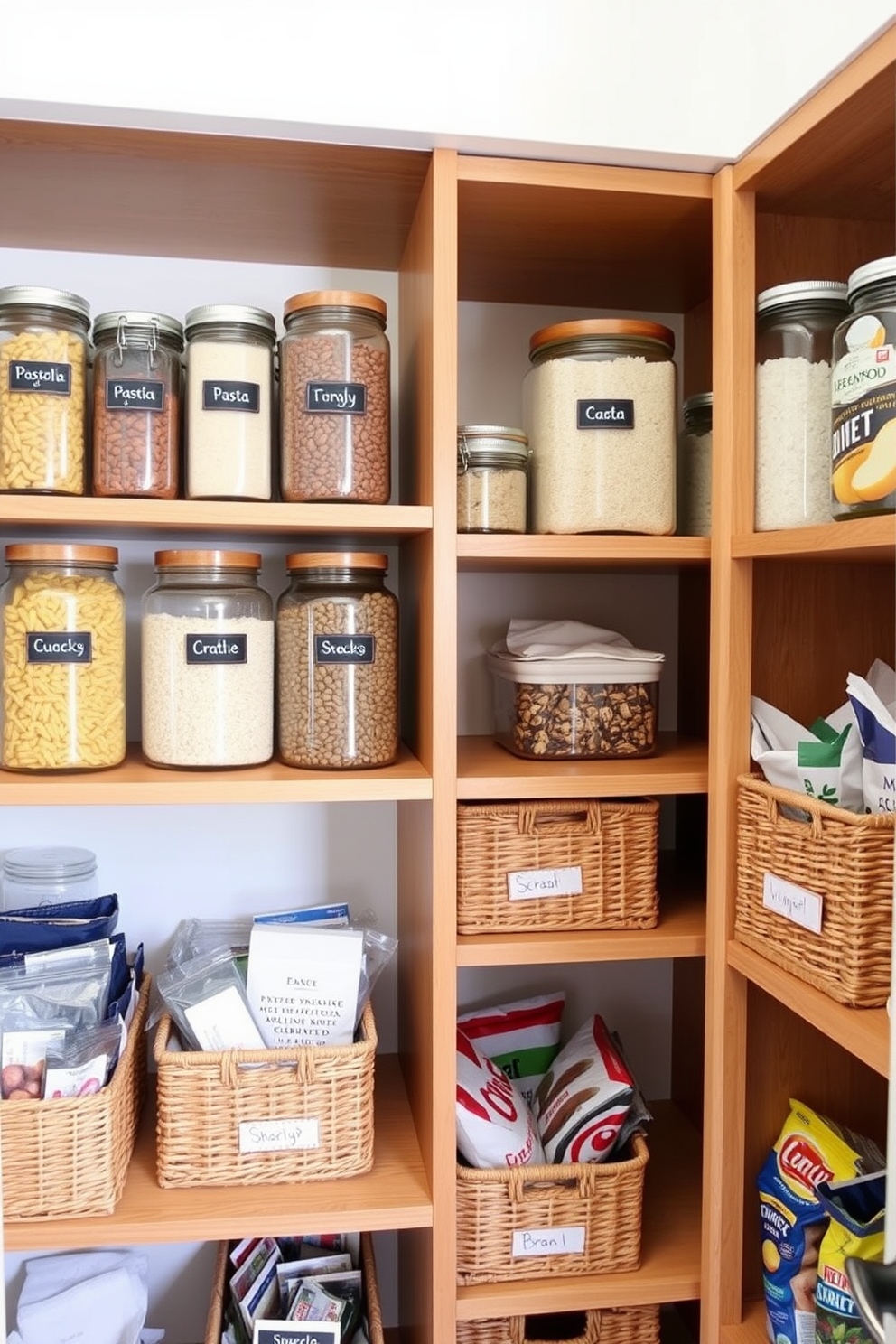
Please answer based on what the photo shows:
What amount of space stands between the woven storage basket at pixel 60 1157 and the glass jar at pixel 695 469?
99cm

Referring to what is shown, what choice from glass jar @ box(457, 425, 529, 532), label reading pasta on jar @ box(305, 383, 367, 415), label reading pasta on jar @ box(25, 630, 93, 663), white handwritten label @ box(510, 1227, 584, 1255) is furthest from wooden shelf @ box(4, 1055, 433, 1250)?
label reading pasta on jar @ box(305, 383, 367, 415)

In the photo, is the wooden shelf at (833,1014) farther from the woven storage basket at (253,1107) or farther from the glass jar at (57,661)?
the glass jar at (57,661)

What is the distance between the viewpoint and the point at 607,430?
4.07 feet

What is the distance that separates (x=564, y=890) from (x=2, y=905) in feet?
2.63

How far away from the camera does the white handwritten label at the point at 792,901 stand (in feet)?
3.37

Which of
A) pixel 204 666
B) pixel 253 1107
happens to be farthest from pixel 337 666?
pixel 253 1107

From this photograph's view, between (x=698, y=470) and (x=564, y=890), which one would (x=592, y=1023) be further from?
(x=698, y=470)

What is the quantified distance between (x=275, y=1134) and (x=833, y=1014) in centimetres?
67

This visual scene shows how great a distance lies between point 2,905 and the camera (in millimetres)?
1497

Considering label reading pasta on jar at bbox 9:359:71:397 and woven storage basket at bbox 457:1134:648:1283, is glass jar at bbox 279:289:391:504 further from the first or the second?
woven storage basket at bbox 457:1134:648:1283

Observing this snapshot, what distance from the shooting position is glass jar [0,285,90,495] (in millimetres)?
1161

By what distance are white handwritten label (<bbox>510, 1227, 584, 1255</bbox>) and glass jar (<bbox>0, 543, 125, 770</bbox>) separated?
2.48 feet

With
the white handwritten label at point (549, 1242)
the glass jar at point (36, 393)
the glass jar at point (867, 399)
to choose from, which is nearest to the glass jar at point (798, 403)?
the glass jar at point (867, 399)

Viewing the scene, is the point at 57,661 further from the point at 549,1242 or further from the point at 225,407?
the point at 549,1242
